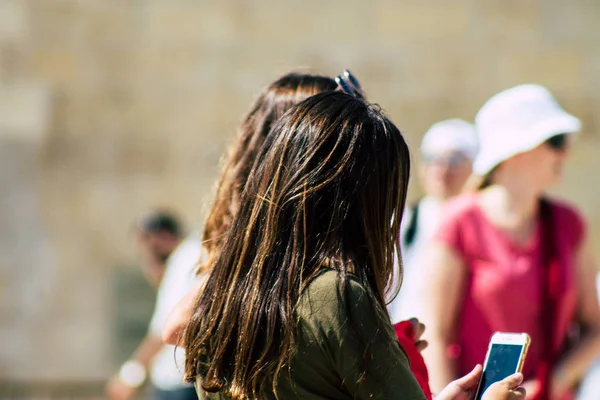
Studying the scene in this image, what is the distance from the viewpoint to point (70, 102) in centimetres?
665

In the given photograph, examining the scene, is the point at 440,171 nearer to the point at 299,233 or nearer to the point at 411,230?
the point at 411,230

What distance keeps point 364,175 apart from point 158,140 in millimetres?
4990

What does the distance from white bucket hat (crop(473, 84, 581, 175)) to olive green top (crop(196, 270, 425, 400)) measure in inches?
60.3

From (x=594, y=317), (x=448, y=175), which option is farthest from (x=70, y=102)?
(x=594, y=317)

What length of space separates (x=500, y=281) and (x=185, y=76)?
A: 4004mm

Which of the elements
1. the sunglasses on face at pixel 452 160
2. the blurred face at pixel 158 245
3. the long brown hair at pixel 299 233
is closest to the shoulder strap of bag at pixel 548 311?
the long brown hair at pixel 299 233

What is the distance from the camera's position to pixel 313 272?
1.73 metres

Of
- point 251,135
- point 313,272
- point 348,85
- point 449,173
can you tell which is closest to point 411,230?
point 449,173

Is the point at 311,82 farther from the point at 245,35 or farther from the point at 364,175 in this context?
the point at 245,35

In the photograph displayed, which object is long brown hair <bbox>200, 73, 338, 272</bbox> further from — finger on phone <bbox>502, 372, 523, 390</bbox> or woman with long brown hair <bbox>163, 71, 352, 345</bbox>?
finger on phone <bbox>502, 372, 523, 390</bbox>

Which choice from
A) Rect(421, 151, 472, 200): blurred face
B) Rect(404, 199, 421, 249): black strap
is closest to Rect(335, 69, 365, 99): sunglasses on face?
Rect(404, 199, 421, 249): black strap

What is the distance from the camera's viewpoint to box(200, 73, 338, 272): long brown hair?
2365 mm

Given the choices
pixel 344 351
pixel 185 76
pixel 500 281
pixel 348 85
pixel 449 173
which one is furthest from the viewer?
pixel 185 76

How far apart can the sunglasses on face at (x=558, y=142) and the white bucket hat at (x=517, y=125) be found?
0.12 ft
